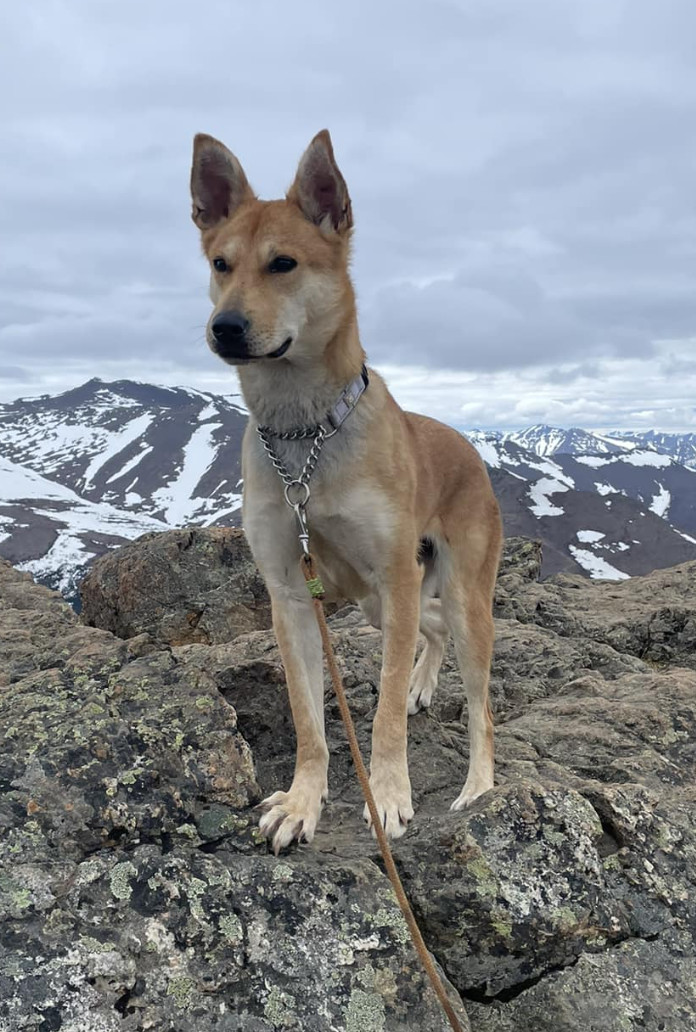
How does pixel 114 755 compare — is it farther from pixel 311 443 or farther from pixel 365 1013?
pixel 311 443

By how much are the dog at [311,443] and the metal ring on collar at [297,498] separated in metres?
0.06

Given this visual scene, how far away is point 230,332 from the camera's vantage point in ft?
18.0

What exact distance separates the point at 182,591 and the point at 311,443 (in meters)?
7.15

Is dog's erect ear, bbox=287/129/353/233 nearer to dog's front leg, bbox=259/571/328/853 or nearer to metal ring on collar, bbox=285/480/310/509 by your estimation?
metal ring on collar, bbox=285/480/310/509

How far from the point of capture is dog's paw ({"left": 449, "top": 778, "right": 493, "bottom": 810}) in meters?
5.73

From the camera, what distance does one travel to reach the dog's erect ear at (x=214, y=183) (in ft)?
21.3

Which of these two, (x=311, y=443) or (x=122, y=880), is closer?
(x=122, y=880)

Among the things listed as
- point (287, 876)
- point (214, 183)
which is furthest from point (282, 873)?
point (214, 183)

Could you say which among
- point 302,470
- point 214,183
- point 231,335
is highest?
point 214,183

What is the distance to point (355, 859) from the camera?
16.2ft

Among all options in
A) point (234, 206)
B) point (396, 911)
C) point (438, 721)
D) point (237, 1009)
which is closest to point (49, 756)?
point (237, 1009)

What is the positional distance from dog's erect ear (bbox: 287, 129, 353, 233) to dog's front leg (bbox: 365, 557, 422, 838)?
280 centimetres

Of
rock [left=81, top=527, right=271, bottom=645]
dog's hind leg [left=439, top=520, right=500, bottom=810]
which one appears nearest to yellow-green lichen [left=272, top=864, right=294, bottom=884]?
dog's hind leg [left=439, top=520, right=500, bottom=810]

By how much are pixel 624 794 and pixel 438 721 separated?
242cm
